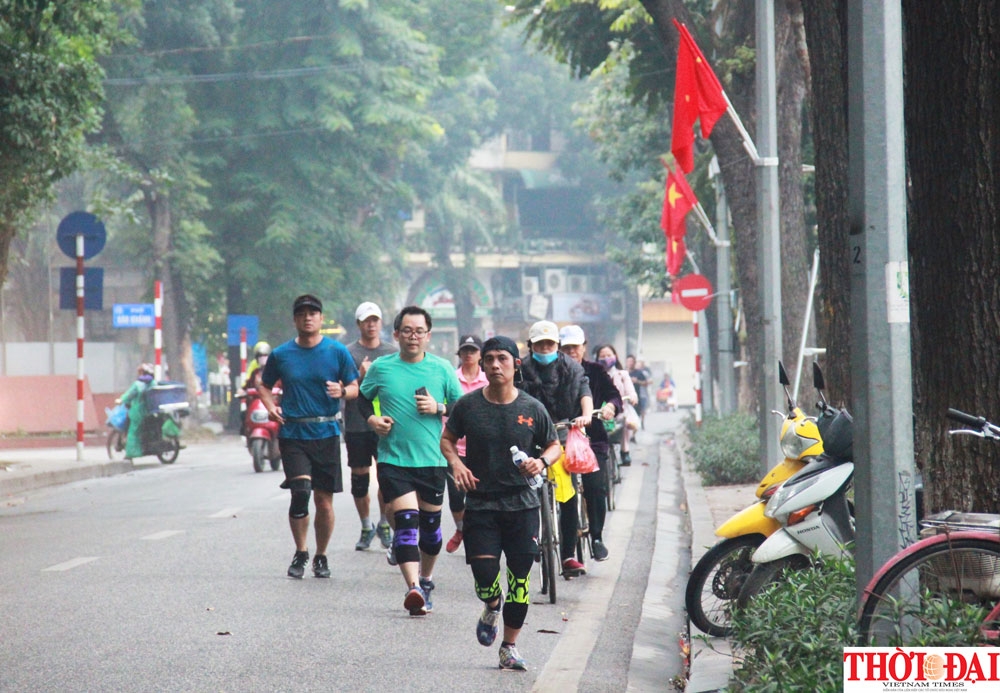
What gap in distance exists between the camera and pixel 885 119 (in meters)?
5.39

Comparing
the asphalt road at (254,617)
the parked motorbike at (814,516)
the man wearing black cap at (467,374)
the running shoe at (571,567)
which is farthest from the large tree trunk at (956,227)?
the man wearing black cap at (467,374)

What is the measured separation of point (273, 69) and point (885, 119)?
33257 millimetres

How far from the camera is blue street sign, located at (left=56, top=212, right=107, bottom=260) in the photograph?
21938mm

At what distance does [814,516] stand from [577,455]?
269 cm

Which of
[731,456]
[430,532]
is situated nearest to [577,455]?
[430,532]

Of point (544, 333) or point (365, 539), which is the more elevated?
point (544, 333)

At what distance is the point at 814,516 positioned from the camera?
7438mm

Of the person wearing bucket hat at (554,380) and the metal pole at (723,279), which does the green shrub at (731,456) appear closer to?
the metal pole at (723,279)

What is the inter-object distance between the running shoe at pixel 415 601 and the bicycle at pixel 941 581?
3.45 m

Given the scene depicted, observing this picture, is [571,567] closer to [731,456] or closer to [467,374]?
[467,374]

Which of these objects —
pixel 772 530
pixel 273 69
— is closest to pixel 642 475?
pixel 772 530

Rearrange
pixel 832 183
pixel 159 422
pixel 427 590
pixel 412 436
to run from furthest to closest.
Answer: pixel 159 422, pixel 832 183, pixel 427 590, pixel 412 436

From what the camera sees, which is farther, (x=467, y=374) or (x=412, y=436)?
(x=467, y=374)

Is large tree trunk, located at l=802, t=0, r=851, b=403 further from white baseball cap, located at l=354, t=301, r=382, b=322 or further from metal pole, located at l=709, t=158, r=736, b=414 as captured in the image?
metal pole, located at l=709, t=158, r=736, b=414
